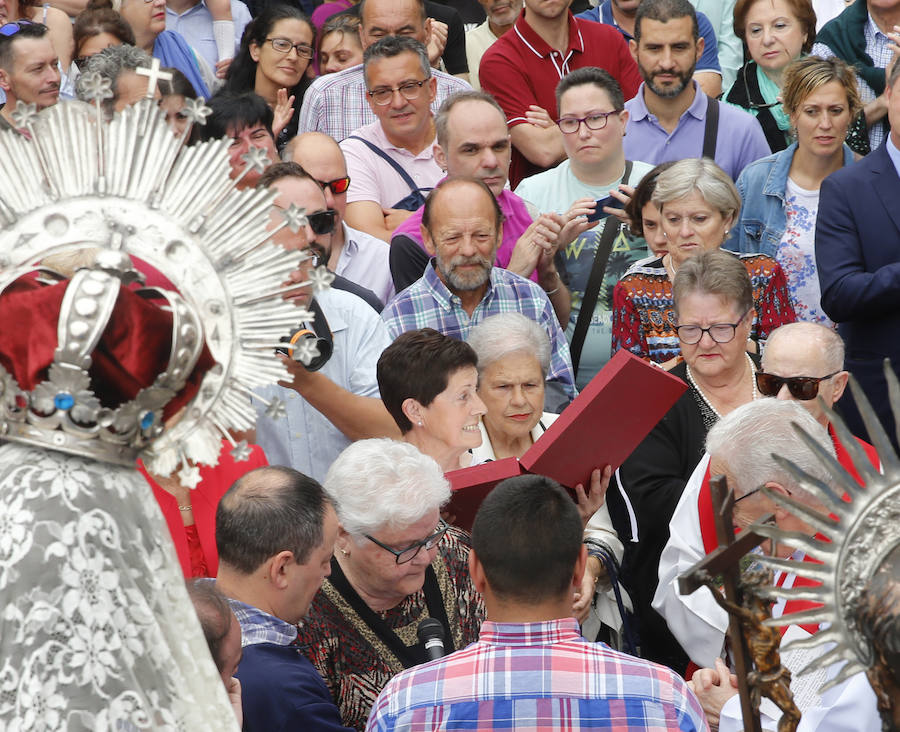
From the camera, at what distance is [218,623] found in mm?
2936

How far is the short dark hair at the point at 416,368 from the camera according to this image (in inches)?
181

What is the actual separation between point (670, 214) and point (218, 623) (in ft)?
10.9

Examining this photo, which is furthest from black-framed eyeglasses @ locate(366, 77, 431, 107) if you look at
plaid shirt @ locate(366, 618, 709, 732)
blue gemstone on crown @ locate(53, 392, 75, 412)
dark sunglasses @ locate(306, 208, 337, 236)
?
blue gemstone on crown @ locate(53, 392, 75, 412)

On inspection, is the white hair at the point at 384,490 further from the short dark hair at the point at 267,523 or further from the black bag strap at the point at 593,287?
the black bag strap at the point at 593,287

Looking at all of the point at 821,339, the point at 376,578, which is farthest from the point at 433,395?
the point at 821,339

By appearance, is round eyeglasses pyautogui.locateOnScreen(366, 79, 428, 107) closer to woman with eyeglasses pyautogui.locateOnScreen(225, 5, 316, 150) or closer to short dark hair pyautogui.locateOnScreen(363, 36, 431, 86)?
short dark hair pyautogui.locateOnScreen(363, 36, 431, 86)

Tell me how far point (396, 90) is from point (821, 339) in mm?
2726

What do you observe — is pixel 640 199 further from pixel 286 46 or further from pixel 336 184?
pixel 286 46

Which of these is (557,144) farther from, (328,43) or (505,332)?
(505,332)

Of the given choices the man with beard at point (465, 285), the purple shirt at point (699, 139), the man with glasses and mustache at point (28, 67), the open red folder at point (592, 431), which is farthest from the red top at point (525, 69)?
the open red folder at point (592, 431)

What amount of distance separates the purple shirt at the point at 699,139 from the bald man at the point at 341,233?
5.61 feet

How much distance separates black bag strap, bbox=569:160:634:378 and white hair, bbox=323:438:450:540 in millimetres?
2101

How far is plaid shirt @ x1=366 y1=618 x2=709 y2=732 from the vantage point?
9.79 feet

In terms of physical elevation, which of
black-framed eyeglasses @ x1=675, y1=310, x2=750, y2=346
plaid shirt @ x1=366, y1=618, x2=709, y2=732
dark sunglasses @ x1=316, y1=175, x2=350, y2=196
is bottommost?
plaid shirt @ x1=366, y1=618, x2=709, y2=732
